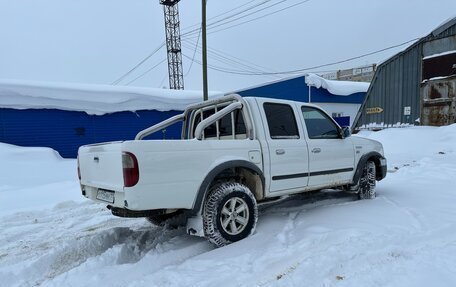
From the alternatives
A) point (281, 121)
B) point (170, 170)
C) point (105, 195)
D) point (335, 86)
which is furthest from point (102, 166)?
point (335, 86)

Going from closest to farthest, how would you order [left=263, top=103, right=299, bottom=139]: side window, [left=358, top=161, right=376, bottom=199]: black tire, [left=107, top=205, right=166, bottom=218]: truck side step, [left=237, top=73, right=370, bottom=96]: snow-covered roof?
[left=107, top=205, right=166, bottom=218]: truck side step → [left=263, top=103, right=299, bottom=139]: side window → [left=358, top=161, right=376, bottom=199]: black tire → [left=237, top=73, right=370, bottom=96]: snow-covered roof

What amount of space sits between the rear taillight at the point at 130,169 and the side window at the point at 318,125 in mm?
2756

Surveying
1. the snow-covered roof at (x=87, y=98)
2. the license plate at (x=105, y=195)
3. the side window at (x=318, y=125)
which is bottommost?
the license plate at (x=105, y=195)

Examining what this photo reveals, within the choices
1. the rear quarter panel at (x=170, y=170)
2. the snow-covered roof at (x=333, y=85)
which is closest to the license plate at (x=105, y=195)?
the rear quarter panel at (x=170, y=170)

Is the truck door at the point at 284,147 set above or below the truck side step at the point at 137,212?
above

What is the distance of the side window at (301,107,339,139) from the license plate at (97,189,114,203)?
9.58ft

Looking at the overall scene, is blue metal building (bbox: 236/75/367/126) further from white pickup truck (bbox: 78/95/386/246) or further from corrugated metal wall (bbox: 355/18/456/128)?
white pickup truck (bbox: 78/95/386/246)

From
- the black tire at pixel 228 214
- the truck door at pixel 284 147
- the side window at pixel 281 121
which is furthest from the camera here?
the side window at pixel 281 121

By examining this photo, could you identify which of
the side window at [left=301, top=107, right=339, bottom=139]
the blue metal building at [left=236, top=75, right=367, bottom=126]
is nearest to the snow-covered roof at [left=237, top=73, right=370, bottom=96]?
the blue metal building at [left=236, top=75, right=367, bottom=126]

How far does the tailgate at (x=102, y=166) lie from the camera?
→ 144 inches

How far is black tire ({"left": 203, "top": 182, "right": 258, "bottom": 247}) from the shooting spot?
399 centimetres

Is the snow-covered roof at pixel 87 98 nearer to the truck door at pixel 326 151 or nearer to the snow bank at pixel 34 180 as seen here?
the snow bank at pixel 34 180

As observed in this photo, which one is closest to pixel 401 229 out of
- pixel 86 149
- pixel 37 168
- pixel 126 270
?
pixel 126 270

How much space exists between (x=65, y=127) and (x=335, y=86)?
1681cm
